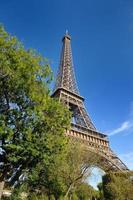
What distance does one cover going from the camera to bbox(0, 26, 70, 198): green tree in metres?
14.6

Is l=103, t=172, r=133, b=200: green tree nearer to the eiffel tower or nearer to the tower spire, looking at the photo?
the eiffel tower

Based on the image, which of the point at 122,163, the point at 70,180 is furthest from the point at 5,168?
the point at 122,163

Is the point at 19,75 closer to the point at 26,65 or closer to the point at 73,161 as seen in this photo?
the point at 26,65

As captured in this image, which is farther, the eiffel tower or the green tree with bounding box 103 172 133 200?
the eiffel tower

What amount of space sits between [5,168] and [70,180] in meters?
11.9

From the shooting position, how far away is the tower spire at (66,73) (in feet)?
195

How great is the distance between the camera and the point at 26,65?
15.1m

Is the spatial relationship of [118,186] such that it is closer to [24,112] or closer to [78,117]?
[24,112]

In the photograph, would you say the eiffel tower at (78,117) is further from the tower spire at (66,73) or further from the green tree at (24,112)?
the green tree at (24,112)

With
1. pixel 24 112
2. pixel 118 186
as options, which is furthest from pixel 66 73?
pixel 24 112

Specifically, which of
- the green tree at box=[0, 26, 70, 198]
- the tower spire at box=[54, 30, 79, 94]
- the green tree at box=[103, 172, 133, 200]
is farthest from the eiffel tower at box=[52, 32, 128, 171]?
the green tree at box=[0, 26, 70, 198]

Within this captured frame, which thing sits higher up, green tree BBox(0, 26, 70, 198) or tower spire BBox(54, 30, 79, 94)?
tower spire BBox(54, 30, 79, 94)

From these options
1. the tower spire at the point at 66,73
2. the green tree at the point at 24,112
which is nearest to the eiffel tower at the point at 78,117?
the tower spire at the point at 66,73

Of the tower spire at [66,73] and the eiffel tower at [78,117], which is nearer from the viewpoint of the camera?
the eiffel tower at [78,117]
